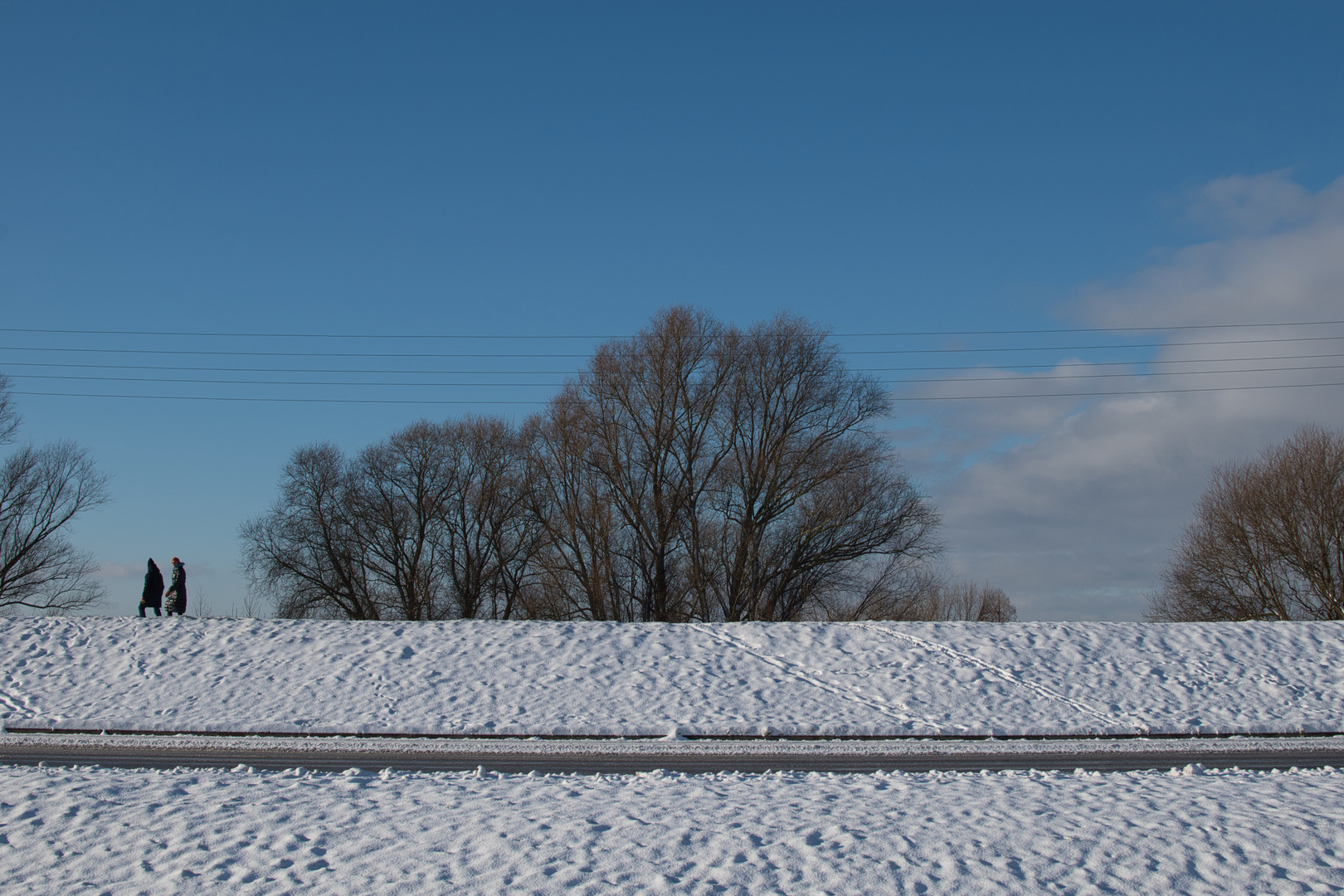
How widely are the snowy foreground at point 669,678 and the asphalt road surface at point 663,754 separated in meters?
0.96

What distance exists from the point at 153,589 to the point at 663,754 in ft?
48.3

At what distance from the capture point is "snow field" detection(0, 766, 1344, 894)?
18.9 ft

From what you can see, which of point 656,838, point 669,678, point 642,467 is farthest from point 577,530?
point 656,838

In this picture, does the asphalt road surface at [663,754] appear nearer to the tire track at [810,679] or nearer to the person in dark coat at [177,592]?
the tire track at [810,679]

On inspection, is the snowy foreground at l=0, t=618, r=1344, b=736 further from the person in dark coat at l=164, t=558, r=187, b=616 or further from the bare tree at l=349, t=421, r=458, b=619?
the bare tree at l=349, t=421, r=458, b=619

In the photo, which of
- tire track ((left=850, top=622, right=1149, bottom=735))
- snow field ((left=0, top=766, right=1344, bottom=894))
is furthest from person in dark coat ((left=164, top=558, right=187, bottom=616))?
tire track ((left=850, top=622, right=1149, bottom=735))

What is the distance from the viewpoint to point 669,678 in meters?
15.2

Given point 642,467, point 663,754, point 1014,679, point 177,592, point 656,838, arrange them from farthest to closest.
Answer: point 642,467 < point 177,592 < point 1014,679 < point 663,754 < point 656,838

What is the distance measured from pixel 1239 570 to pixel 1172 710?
27.7 meters

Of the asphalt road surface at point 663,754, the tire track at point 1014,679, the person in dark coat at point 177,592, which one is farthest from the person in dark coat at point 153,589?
the tire track at point 1014,679

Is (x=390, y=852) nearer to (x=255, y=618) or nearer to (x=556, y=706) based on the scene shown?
(x=556, y=706)

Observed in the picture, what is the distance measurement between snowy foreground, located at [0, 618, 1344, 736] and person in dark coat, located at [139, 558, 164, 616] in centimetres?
247

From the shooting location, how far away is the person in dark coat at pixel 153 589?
65.0 ft

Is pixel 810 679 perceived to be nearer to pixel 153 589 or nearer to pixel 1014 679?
pixel 1014 679
